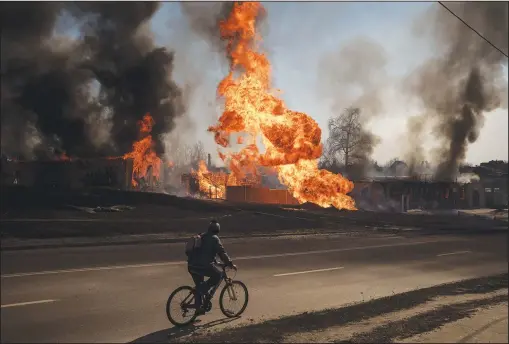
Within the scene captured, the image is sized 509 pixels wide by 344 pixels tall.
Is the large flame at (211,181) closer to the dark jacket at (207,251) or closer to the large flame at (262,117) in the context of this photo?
the large flame at (262,117)

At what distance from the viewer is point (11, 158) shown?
33781 mm

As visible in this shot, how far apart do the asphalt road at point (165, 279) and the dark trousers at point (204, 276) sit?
0.51 m

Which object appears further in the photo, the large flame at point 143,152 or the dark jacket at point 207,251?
the large flame at point 143,152

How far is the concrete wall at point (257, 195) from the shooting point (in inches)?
1594

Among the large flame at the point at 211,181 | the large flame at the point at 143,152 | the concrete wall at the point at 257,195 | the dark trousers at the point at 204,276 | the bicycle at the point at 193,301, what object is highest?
the large flame at the point at 143,152

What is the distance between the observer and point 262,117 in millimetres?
32625

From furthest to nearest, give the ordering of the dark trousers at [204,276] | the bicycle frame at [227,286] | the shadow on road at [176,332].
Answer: the bicycle frame at [227,286] → the dark trousers at [204,276] → the shadow on road at [176,332]

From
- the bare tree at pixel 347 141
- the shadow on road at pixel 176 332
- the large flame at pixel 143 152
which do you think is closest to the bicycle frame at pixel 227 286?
the shadow on road at pixel 176 332

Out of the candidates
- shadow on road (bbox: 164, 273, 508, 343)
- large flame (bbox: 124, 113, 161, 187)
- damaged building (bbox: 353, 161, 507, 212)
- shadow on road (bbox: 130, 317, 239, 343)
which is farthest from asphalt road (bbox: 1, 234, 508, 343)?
damaged building (bbox: 353, 161, 507, 212)

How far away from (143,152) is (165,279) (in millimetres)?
30618

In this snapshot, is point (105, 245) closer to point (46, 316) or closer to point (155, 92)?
point (46, 316)

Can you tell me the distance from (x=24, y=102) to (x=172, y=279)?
28782 millimetres

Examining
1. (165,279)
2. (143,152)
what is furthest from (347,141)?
(165,279)

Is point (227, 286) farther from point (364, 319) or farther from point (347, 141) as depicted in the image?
point (347, 141)
